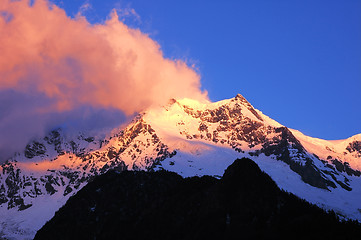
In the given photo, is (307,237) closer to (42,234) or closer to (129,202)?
(129,202)

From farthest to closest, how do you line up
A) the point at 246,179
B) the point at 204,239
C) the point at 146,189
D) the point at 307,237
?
the point at 146,189 < the point at 246,179 < the point at 204,239 < the point at 307,237

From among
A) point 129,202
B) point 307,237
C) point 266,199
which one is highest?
point 129,202

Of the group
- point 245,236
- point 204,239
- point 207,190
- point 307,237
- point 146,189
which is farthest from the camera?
point 146,189

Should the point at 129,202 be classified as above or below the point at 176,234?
above

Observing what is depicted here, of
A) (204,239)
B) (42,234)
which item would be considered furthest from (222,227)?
(42,234)

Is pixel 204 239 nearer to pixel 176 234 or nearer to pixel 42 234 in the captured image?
pixel 176 234

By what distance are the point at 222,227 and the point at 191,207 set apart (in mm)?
17639

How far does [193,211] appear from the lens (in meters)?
122

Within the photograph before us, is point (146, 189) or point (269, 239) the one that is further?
point (146, 189)

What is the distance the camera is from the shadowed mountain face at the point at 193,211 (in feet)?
332

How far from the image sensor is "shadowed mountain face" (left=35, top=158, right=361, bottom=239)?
101 meters

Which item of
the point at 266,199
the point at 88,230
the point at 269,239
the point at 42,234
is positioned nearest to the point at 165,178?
the point at 88,230

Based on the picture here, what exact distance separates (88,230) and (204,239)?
45319 mm

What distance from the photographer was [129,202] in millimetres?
145875
